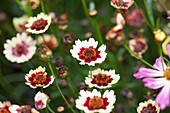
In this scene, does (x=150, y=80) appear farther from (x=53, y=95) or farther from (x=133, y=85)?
(x=53, y=95)

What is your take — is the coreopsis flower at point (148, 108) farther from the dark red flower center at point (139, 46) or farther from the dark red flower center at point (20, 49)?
the dark red flower center at point (20, 49)

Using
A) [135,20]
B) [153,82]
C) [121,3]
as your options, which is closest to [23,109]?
[153,82]

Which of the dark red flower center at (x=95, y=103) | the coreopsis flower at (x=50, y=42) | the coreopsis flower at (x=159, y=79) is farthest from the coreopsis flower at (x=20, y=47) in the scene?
the coreopsis flower at (x=159, y=79)

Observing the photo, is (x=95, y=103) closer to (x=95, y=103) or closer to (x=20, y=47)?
(x=95, y=103)

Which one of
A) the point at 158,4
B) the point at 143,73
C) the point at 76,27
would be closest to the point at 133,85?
the point at 143,73

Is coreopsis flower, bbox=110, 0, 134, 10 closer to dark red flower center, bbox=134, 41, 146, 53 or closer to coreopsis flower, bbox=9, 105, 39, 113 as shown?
dark red flower center, bbox=134, 41, 146, 53
